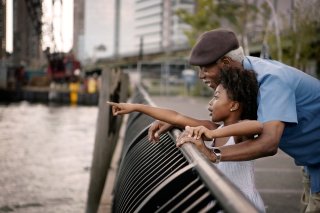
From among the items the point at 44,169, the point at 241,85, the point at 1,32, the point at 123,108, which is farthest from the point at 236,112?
the point at 1,32

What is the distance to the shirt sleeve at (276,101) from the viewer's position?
2.40m

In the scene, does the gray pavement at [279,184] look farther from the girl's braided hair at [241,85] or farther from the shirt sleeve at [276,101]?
the shirt sleeve at [276,101]

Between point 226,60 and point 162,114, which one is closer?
point 226,60

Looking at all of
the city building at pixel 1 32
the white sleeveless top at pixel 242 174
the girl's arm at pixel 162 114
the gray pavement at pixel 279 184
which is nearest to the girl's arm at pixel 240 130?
the white sleeveless top at pixel 242 174

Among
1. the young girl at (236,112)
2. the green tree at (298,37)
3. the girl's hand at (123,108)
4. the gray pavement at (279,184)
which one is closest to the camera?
the young girl at (236,112)

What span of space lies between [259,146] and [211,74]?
540mm

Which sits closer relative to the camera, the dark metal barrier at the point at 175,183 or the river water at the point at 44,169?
the dark metal barrier at the point at 175,183

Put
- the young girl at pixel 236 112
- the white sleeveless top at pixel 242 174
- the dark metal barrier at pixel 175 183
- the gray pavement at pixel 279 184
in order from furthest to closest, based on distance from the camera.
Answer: the gray pavement at pixel 279 184, the white sleeveless top at pixel 242 174, the young girl at pixel 236 112, the dark metal barrier at pixel 175 183

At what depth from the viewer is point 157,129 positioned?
334 centimetres

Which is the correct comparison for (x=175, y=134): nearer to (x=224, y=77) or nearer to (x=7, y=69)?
(x=224, y=77)

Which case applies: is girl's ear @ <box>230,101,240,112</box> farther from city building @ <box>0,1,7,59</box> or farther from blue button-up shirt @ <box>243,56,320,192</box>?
city building @ <box>0,1,7,59</box>

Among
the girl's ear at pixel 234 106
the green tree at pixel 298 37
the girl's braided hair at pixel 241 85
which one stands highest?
the green tree at pixel 298 37

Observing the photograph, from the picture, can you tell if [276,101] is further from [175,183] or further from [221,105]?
[175,183]

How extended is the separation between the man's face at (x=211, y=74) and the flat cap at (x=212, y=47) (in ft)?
0.13
